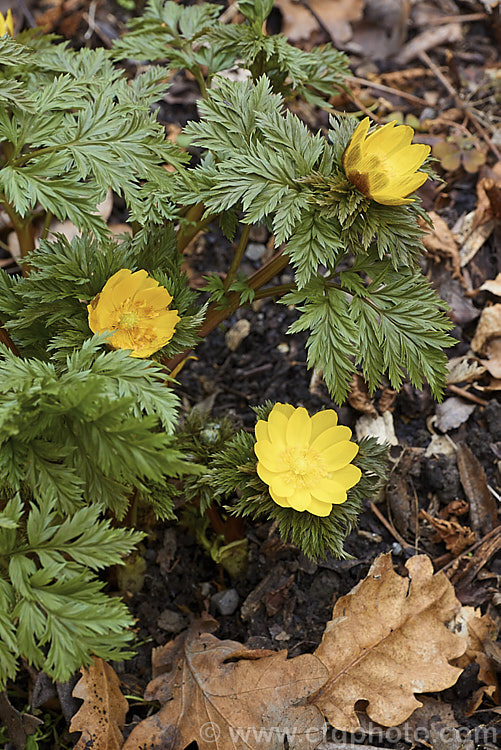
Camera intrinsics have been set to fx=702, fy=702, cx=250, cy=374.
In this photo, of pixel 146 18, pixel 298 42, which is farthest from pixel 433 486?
pixel 298 42

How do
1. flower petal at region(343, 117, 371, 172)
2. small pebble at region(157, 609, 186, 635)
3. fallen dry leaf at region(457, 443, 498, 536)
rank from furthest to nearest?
fallen dry leaf at region(457, 443, 498, 536)
small pebble at region(157, 609, 186, 635)
flower petal at region(343, 117, 371, 172)

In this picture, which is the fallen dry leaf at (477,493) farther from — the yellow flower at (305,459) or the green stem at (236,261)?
the green stem at (236,261)

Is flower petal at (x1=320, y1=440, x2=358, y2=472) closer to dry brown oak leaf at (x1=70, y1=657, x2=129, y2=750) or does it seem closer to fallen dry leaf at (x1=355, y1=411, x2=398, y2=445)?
fallen dry leaf at (x1=355, y1=411, x2=398, y2=445)

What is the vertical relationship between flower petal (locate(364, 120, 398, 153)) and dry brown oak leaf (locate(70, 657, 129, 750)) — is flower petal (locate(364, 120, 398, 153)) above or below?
above

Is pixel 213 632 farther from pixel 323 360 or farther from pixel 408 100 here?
pixel 408 100

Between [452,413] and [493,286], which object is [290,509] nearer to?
[452,413]
